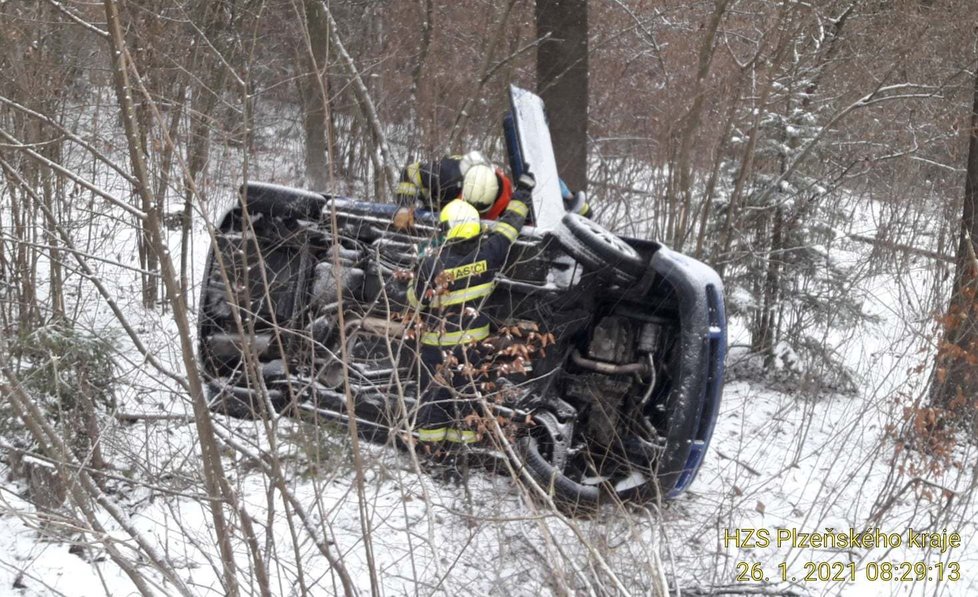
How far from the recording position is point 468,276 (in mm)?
5391

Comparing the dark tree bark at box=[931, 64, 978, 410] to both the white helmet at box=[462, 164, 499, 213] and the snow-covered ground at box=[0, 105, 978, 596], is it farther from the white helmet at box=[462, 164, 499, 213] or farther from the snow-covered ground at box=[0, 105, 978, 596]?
the white helmet at box=[462, 164, 499, 213]

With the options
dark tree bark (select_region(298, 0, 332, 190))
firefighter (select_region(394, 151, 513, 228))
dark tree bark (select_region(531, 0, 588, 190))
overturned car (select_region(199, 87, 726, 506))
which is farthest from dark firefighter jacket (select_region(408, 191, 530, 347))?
dark tree bark (select_region(298, 0, 332, 190))

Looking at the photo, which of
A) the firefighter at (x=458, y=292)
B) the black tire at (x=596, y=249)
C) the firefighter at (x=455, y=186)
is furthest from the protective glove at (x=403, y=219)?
the black tire at (x=596, y=249)

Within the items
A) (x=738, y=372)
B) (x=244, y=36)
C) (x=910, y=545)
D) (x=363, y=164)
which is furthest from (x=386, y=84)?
(x=910, y=545)

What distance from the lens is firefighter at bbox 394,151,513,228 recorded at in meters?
5.71

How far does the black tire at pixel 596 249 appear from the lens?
539cm

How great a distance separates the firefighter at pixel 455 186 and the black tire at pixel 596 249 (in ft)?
1.66

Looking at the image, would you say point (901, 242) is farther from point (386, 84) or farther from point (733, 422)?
point (386, 84)

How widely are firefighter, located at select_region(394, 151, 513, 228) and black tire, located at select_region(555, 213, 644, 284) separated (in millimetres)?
506

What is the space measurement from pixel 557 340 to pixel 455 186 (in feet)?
3.69

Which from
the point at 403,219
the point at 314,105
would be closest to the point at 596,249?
the point at 403,219

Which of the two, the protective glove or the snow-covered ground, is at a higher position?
the protective glove

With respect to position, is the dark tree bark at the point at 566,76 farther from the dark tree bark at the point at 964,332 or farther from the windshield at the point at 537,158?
the dark tree bark at the point at 964,332

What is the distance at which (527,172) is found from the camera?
5668 millimetres
